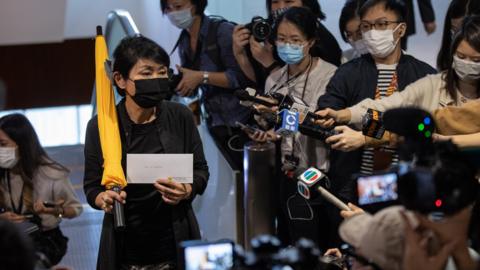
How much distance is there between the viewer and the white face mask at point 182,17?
512 cm

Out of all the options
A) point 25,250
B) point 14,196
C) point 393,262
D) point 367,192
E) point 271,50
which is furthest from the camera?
point 271,50

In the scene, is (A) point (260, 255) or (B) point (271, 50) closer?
(A) point (260, 255)

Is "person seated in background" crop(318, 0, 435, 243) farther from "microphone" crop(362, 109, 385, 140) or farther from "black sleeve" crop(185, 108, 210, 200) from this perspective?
"black sleeve" crop(185, 108, 210, 200)

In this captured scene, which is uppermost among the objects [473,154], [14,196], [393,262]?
[473,154]

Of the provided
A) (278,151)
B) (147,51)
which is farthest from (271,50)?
(147,51)

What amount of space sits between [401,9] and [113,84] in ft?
5.36

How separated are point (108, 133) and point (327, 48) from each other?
1805 millimetres

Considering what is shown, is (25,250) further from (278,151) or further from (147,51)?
(278,151)

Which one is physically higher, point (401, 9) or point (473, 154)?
point (401, 9)

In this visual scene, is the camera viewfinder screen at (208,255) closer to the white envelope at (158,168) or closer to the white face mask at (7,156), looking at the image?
the white envelope at (158,168)

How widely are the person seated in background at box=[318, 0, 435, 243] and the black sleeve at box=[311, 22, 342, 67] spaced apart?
19.0 inches

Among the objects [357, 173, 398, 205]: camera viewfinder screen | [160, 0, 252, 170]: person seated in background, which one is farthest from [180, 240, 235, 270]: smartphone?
[160, 0, 252, 170]: person seated in background

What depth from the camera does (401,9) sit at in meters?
4.33

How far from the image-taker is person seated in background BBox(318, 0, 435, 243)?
13.8 feet
